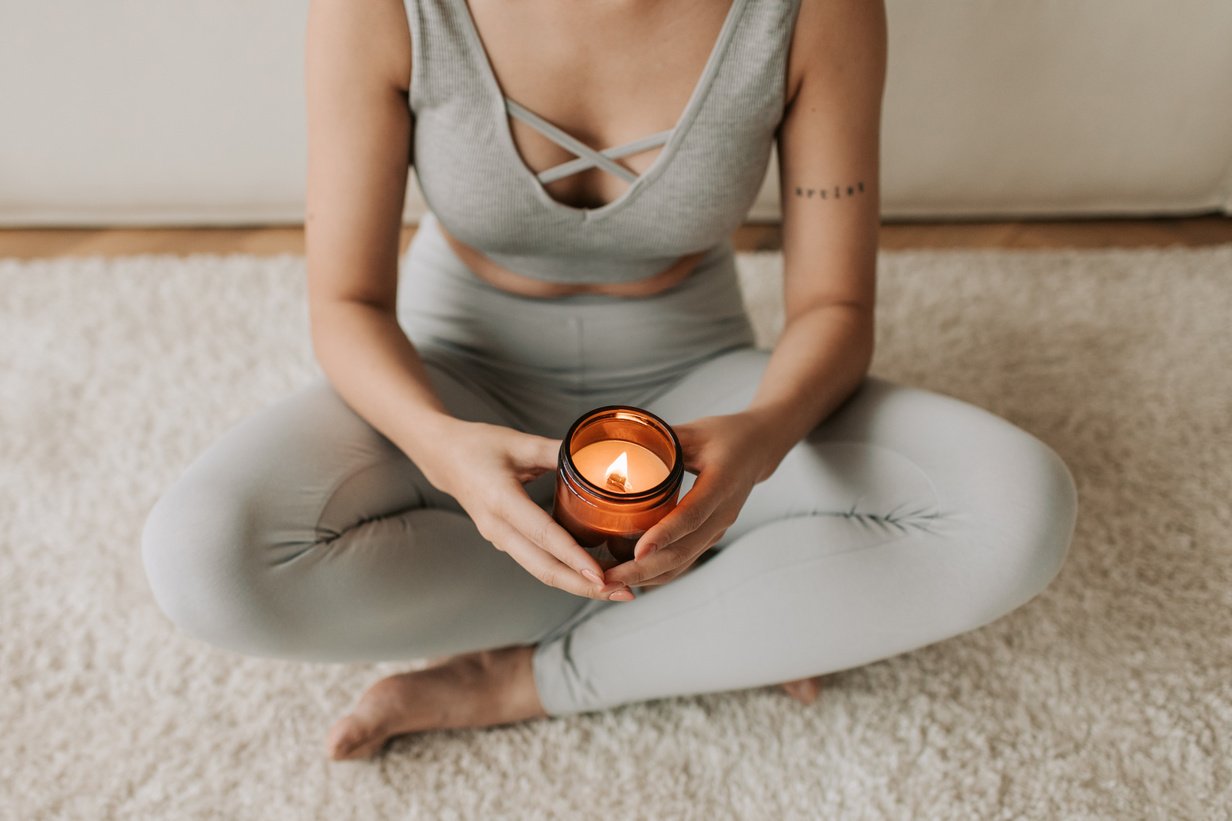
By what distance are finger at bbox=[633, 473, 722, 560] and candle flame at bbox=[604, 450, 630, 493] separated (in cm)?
4

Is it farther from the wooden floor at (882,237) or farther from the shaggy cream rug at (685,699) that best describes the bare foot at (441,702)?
the wooden floor at (882,237)

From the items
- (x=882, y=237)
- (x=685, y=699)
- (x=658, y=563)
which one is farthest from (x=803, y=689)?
(x=882, y=237)

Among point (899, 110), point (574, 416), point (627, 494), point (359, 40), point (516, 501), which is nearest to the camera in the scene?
point (627, 494)

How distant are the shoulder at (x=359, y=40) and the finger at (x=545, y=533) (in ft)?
1.31

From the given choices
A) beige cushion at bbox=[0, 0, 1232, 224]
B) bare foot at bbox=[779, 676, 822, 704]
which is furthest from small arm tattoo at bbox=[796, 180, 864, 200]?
beige cushion at bbox=[0, 0, 1232, 224]

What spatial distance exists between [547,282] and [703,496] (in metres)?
0.39

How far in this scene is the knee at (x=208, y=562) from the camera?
78 centimetres

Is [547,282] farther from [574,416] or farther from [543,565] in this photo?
[543,565]

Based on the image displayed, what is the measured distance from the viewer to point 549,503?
0.93 m

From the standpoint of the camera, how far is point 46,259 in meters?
1.59

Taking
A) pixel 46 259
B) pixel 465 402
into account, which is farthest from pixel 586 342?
pixel 46 259

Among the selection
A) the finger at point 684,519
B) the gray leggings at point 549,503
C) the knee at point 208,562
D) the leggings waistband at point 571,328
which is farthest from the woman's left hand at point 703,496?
the knee at point 208,562

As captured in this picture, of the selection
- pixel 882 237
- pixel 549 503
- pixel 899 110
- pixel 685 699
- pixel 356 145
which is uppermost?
pixel 356 145

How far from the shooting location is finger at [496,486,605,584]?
62 centimetres
